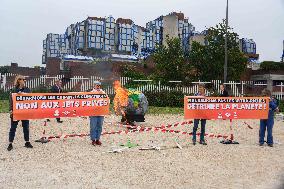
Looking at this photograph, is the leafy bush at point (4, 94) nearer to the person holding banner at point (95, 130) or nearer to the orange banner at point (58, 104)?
the orange banner at point (58, 104)

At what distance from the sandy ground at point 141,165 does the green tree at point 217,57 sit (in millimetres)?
21956

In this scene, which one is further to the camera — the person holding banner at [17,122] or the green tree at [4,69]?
the green tree at [4,69]

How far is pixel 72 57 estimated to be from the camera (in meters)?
52.3

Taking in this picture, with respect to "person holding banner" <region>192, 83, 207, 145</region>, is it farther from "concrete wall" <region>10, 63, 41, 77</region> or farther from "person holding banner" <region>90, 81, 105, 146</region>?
"concrete wall" <region>10, 63, 41, 77</region>

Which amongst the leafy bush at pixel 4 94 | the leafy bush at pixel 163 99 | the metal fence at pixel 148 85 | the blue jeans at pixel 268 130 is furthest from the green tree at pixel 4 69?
the blue jeans at pixel 268 130

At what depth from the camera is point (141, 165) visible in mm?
8656

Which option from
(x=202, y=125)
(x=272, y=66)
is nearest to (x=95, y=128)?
(x=202, y=125)

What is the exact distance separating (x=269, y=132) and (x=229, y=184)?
5176mm

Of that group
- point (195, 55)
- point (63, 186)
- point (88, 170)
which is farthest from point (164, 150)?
point (195, 55)

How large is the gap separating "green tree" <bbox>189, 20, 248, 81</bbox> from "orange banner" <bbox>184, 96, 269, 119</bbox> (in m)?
21.8

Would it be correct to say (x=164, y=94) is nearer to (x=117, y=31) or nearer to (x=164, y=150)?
(x=164, y=150)

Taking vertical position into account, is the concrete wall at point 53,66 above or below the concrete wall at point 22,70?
above

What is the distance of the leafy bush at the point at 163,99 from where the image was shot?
26891mm

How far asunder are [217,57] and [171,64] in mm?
4876
